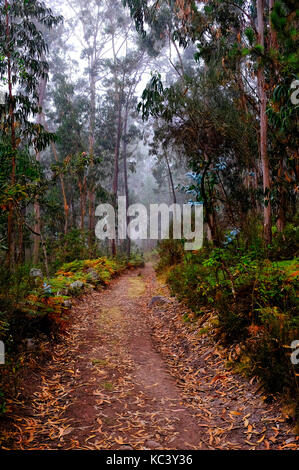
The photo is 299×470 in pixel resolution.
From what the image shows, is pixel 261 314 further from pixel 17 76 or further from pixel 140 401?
pixel 17 76

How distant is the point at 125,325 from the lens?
582cm

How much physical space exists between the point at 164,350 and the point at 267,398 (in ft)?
6.71

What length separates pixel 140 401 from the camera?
3.03 metres

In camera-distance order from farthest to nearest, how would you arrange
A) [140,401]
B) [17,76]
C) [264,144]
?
[17,76]
[264,144]
[140,401]

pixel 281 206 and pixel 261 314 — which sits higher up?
pixel 281 206

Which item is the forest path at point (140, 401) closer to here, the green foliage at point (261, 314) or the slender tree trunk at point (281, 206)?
the green foliage at point (261, 314)

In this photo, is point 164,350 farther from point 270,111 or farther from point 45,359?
point 270,111

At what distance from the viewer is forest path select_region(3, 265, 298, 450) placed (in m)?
2.40

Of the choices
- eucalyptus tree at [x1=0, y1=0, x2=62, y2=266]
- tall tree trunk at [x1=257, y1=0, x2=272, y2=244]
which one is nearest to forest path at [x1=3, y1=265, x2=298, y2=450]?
tall tree trunk at [x1=257, y1=0, x2=272, y2=244]

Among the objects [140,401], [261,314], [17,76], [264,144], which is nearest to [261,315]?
[261,314]

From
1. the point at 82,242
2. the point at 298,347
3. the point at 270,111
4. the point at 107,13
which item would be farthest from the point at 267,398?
the point at 107,13

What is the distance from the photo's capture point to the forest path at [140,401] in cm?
240

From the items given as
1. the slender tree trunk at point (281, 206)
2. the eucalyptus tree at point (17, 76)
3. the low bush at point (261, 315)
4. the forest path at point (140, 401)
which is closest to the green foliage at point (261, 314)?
the low bush at point (261, 315)

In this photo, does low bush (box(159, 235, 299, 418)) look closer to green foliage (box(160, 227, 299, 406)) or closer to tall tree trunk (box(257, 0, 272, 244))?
green foliage (box(160, 227, 299, 406))
